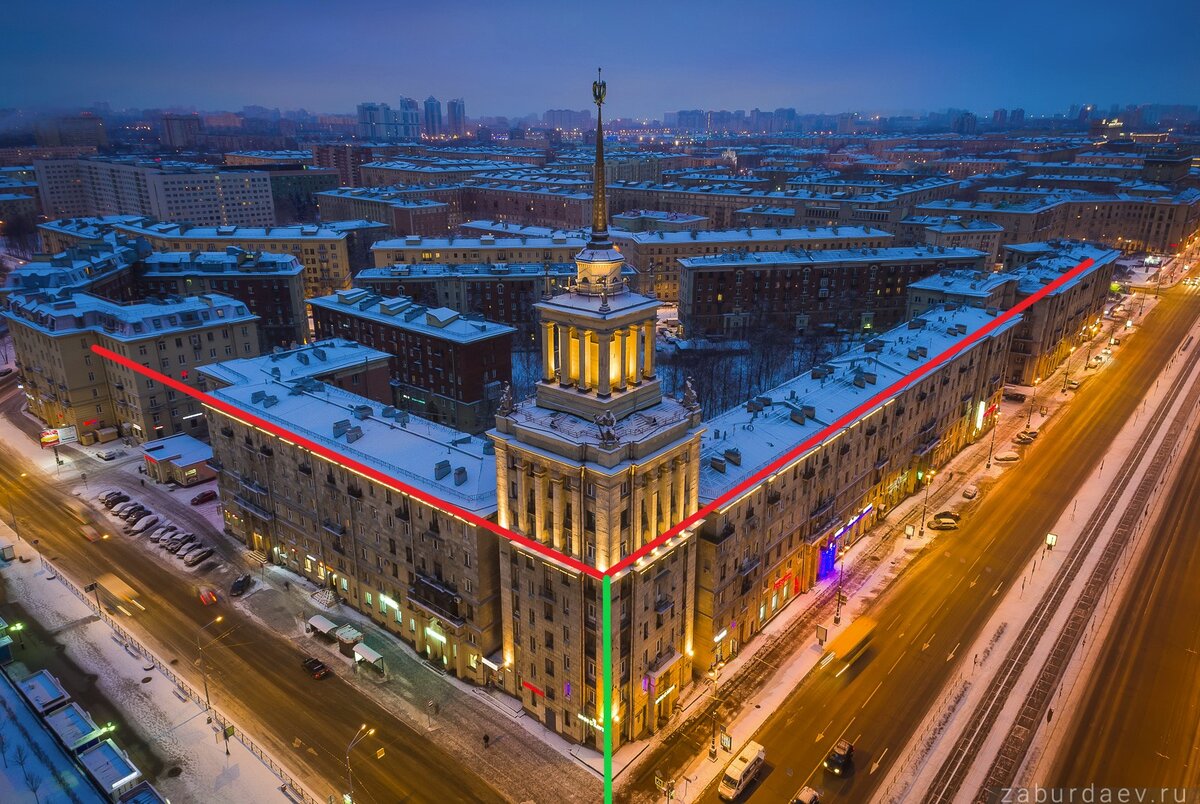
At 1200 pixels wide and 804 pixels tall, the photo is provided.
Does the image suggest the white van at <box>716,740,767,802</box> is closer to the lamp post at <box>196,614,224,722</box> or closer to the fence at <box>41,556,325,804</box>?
the fence at <box>41,556,325,804</box>

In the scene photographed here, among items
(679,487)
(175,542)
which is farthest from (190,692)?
(679,487)

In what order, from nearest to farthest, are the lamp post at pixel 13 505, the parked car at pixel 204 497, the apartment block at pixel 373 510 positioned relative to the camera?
the apartment block at pixel 373 510
the lamp post at pixel 13 505
the parked car at pixel 204 497

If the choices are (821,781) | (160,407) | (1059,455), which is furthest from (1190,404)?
(160,407)
